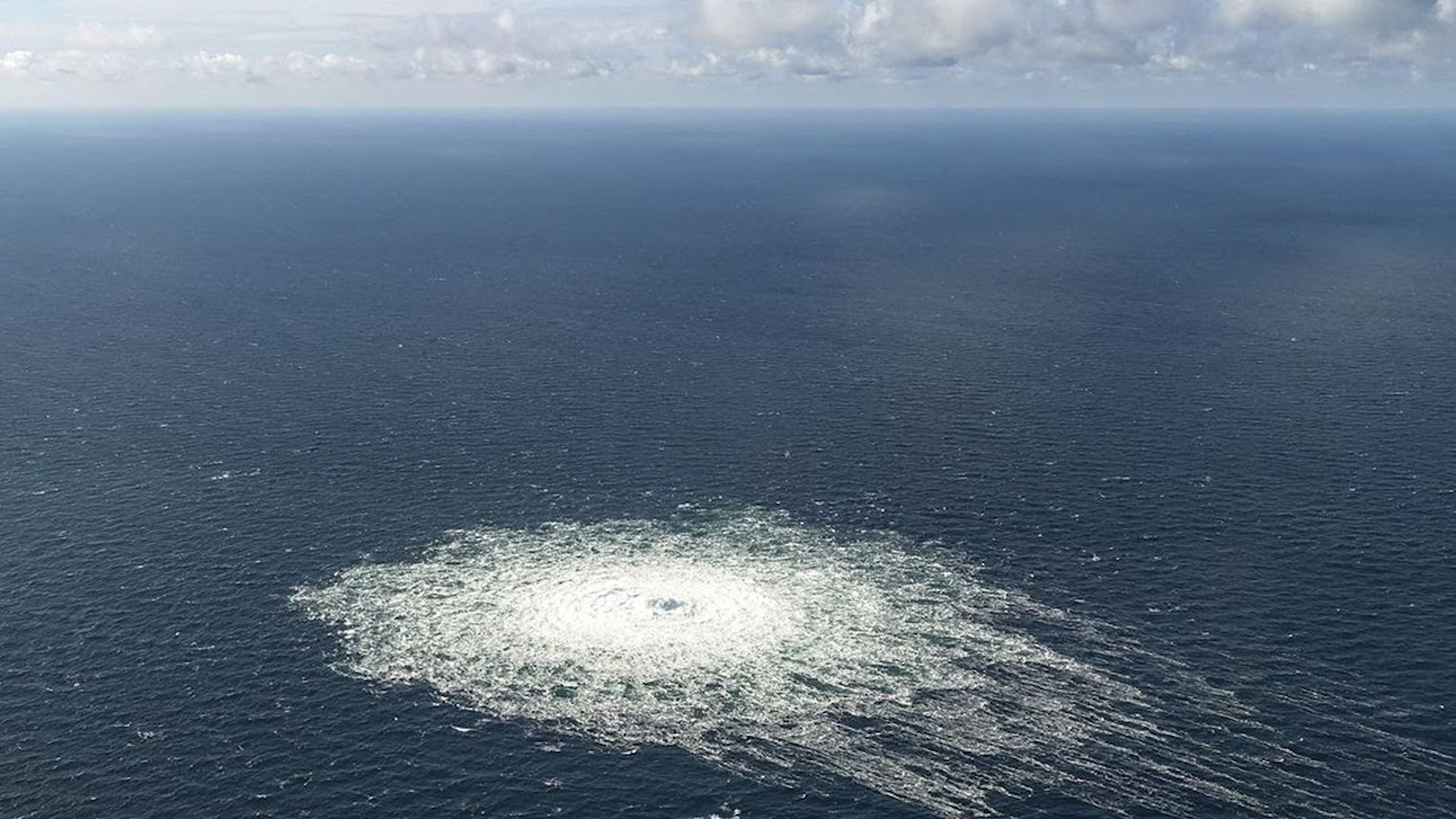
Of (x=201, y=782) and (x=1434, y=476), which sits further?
(x=1434, y=476)

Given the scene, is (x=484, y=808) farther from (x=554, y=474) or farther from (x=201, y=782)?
(x=554, y=474)

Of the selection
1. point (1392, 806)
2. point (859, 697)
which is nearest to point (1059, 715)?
point (859, 697)

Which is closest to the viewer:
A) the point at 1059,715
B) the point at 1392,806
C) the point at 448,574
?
the point at 1392,806

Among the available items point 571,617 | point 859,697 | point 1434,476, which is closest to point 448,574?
point 571,617

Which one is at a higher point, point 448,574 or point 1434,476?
point 1434,476

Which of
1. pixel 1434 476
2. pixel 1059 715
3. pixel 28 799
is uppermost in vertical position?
pixel 1434 476

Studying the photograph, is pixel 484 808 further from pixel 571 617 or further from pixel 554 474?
pixel 554 474

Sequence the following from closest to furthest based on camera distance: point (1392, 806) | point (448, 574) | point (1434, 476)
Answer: point (1392, 806) → point (448, 574) → point (1434, 476)
